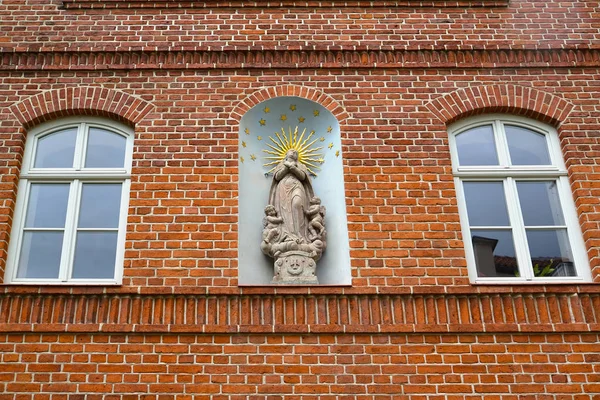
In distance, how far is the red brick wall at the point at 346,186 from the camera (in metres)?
6.92

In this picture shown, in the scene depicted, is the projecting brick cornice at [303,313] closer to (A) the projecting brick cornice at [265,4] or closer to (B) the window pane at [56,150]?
(B) the window pane at [56,150]

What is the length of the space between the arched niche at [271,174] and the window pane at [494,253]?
140cm

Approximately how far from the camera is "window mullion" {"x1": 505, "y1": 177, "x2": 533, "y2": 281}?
7.69 metres

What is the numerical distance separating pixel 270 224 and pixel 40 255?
8.06 ft

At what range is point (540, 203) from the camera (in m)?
8.12

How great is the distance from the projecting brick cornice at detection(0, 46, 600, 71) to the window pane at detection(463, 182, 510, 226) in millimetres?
1534

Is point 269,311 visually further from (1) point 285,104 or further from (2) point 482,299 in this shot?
(1) point 285,104

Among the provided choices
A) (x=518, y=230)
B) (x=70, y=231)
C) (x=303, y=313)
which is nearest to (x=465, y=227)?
(x=518, y=230)

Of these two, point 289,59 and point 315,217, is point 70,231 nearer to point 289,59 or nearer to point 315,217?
point 315,217

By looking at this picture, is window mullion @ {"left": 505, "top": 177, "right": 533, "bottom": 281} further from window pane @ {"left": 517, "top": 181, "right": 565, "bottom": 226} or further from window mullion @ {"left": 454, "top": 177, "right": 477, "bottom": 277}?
window mullion @ {"left": 454, "top": 177, "right": 477, "bottom": 277}

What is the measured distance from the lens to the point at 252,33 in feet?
29.4

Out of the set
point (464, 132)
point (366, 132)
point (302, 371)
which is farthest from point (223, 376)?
point (464, 132)

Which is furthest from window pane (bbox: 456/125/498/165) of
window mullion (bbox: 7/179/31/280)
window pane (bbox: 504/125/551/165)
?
window mullion (bbox: 7/179/31/280)

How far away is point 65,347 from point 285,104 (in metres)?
3.67
